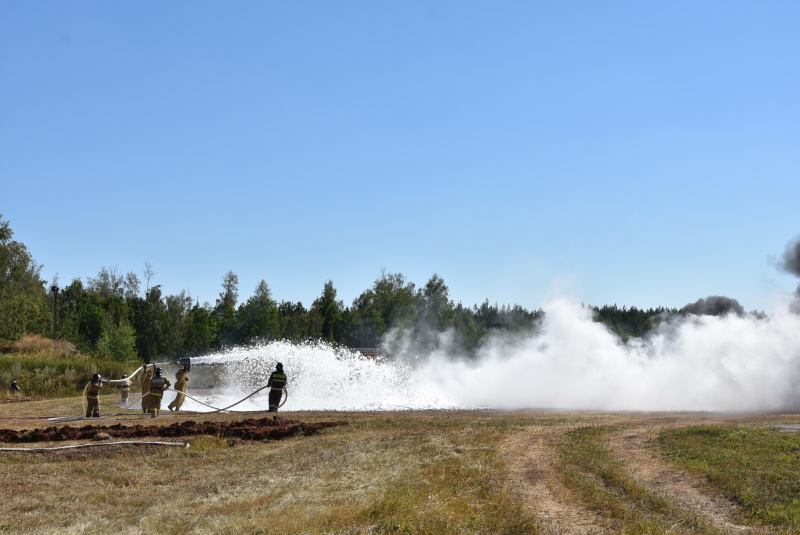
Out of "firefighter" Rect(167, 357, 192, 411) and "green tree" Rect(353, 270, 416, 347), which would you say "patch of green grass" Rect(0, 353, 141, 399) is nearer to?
"firefighter" Rect(167, 357, 192, 411)

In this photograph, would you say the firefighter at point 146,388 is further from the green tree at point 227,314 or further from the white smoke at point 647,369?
the green tree at point 227,314

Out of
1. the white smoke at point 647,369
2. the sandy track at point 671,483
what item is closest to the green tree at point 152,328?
the white smoke at point 647,369

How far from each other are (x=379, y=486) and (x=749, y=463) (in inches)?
313

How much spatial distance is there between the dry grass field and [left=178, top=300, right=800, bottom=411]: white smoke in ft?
49.1

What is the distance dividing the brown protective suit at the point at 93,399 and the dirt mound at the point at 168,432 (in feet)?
19.7

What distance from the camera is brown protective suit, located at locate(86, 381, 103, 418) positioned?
2994 centimetres

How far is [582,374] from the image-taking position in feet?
148

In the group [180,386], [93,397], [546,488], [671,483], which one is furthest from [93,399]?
[671,483]

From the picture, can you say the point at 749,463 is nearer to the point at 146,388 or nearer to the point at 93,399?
the point at 93,399

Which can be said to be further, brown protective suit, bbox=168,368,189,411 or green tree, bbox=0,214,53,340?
green tree, bbox=0,214,53,340

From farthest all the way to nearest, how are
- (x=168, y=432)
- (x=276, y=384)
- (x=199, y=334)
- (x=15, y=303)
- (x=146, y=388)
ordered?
(x=199, y=334) → (x=15, y=303) → (x=146, y=388) → (x=276, y=384) → (x=168, y=432)

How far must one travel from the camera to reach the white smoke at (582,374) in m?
37.5

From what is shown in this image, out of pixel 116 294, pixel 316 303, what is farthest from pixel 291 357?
pixel 116 294

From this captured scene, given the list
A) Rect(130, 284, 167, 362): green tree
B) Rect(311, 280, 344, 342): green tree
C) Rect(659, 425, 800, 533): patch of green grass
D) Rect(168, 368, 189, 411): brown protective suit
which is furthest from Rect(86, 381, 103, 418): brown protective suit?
Rect(311, 280, 344, 342): green tree
